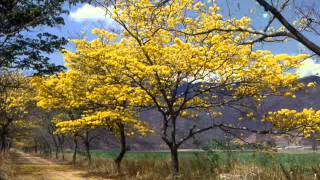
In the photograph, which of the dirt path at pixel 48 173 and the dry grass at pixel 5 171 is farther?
the dirt path at pixel 48 173

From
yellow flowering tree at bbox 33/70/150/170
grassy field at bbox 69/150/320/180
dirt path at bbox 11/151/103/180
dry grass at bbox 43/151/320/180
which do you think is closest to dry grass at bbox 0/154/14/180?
dirt path at bbox 11/151/103/180

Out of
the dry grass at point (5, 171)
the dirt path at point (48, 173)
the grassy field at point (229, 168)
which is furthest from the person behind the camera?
the dirt path at point (48, 173)

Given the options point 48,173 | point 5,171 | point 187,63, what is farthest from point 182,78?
point 48,173

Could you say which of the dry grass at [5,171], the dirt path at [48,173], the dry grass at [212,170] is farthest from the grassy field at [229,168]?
the dry grass at [5,171]

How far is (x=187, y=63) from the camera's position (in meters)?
15.3

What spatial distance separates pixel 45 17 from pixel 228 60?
30.0ft

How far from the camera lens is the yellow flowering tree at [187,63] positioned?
15344mm

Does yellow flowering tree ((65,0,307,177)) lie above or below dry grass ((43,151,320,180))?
above

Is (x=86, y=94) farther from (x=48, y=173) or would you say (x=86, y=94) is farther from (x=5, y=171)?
(x=48, y=173)

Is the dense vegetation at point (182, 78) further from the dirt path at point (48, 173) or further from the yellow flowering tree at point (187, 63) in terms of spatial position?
the dirt path at point (48, 173)

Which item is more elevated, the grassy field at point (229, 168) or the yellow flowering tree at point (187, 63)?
the yellow flowering tree at point (187, 63)

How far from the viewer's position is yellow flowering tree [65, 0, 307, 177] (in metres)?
15.3

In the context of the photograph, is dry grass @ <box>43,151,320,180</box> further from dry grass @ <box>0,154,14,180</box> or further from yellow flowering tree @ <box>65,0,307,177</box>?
dry grass @ <box>0,154,14,180</box>

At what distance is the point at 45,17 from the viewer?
66.8ft
